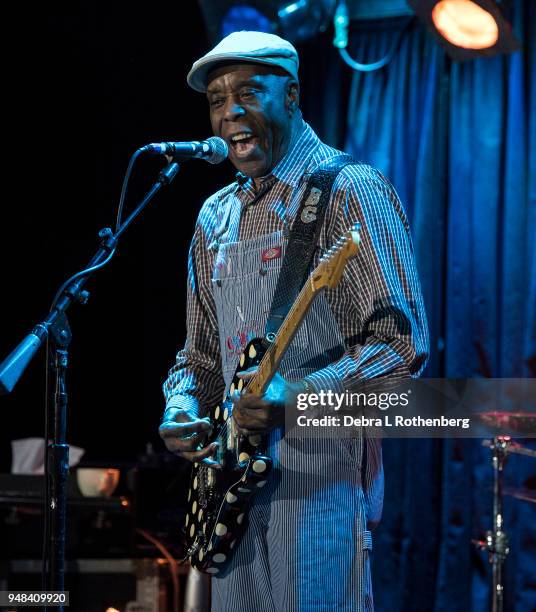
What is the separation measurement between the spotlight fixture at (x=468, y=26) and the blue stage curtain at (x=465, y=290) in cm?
39

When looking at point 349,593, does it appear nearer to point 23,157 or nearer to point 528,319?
point 528,319

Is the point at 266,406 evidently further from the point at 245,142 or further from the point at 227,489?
the point at 245,142

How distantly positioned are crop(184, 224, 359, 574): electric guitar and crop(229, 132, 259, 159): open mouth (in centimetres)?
52

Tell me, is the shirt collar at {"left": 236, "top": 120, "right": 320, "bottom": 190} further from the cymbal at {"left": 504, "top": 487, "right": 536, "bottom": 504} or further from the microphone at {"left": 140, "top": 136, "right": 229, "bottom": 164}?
the cymbal at {"left": 504, "top": 487, "right": 536, "bottom": 504}

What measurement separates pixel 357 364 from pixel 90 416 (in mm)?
3506

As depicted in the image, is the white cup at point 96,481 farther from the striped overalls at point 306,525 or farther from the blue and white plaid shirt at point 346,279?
the striped overalls at point 306,525

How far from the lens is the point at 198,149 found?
257 centimetres

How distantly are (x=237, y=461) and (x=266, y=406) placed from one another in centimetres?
21

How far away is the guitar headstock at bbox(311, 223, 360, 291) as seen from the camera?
1.80m

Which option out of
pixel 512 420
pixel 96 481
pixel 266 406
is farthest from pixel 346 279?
pixel 96 481

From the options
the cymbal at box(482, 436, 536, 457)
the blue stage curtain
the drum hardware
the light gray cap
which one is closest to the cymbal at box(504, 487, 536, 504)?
the drum hardware

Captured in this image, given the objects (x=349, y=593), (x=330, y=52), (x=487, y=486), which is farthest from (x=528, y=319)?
(x=349, y=593)

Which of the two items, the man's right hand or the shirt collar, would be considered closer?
the man's right hand

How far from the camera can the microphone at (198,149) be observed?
2.56 meters
